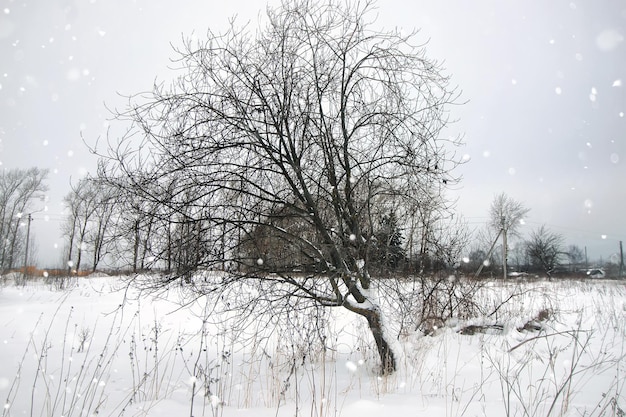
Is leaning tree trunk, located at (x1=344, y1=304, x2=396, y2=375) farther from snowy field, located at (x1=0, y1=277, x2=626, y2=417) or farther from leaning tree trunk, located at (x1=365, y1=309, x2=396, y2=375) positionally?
snowy field, located at (x1=0, y1=277, x2=626, y2=417)

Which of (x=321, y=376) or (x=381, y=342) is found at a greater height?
(x=381, y=342)

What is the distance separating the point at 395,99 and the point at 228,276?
2.55 meters

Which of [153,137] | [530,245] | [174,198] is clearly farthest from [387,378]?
[530,245]

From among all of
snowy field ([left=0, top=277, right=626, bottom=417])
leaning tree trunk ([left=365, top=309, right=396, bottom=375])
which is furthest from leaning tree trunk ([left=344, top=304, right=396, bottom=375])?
snowy field ([left=0, top=277, right=626, bottom=417])

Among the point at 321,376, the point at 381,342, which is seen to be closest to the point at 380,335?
the point at 381,342

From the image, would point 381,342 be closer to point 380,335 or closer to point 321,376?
point 380,335

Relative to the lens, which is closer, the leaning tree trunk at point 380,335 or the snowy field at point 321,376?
the snowy field at point 321,376

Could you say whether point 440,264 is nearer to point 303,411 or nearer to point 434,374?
point 434,374

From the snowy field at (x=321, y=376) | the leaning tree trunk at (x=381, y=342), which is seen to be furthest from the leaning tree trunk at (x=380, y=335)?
the snowy field at (x=321, y=376)

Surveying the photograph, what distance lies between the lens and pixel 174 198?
3684 mm

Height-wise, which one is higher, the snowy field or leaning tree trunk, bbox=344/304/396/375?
leaning tree trunk, bbox=344/304/396/375

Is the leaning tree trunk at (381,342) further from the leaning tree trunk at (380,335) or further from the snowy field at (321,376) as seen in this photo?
the snowy field at (321,376)

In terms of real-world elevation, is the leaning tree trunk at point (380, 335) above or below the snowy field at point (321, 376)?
above

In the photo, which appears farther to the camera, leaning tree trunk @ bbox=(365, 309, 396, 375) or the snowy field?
leaning tree trunk @ bbox=(365, 309, 396, 375)
